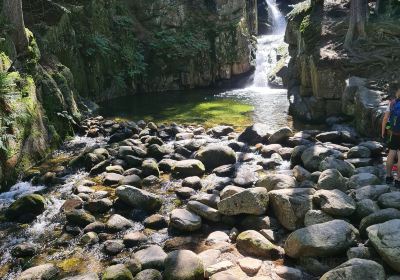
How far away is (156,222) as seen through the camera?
7.67 metres

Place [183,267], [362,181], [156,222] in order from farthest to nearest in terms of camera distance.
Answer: [362,181]
[156,222]
[183,267]

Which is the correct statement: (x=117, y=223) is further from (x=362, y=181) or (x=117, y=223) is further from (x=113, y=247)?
(x=362, y=181)

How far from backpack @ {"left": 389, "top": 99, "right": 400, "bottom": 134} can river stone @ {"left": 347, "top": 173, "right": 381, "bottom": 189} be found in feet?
3.36

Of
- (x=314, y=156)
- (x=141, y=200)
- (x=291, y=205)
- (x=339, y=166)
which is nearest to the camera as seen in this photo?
(x=291, y=205)

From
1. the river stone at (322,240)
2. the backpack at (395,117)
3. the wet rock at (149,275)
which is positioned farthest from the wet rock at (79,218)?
the backpack at (395,117)

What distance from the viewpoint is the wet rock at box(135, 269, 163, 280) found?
5809mm

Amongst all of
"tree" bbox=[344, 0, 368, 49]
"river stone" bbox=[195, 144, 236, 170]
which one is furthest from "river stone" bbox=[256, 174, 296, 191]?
"tree" bbox=[344, 0, 368, 49]

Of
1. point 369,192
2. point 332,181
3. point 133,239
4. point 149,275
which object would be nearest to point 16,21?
point 133,239

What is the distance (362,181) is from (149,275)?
15.5ft

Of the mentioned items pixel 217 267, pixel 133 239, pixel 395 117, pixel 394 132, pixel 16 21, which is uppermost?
pixel 16 21

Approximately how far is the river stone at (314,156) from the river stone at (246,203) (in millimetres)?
2709

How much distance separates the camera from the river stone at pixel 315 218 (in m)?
6.84

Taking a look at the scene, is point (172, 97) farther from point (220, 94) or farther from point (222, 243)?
point (222, 243)

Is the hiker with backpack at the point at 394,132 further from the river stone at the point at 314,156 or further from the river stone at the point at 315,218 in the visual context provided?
the river stone at the point at 315,218
